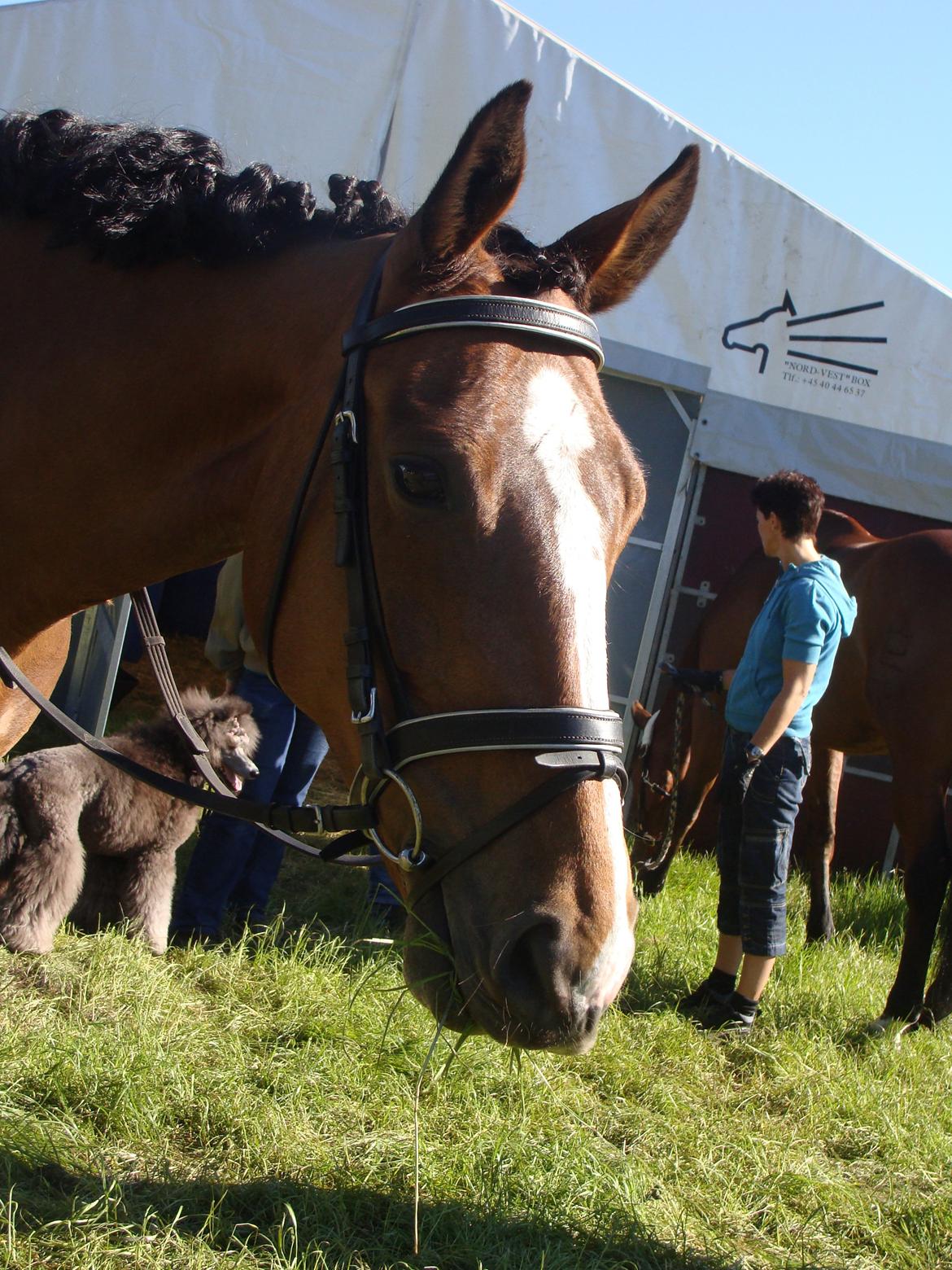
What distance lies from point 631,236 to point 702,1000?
3.59 meters

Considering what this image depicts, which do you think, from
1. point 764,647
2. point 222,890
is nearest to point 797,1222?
point 764,647

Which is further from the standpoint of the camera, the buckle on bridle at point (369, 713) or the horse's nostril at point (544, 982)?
the buckle on bridle at point (369, 713)

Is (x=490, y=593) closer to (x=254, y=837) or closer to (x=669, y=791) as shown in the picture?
(x=254, y=837)

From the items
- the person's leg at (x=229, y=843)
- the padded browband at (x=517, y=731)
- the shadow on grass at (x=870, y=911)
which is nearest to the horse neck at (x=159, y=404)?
the padded browband at (x=517, y=731)

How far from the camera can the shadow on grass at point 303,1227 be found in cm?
237

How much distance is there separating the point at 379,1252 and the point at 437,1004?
50.2 inches

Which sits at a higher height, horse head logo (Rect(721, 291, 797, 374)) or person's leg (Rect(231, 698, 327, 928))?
horse head logo (Rect(721, 291, 797, 374))

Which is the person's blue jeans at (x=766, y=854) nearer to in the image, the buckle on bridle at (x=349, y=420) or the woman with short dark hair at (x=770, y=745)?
the woman with short dark hair at (x=770, y=745)

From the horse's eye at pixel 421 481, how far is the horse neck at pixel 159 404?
39cm

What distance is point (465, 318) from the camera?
6.14 ft

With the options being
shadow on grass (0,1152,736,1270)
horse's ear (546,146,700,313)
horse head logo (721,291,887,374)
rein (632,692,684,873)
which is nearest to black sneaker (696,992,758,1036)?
shadow on grass (0,1152,736,1270)

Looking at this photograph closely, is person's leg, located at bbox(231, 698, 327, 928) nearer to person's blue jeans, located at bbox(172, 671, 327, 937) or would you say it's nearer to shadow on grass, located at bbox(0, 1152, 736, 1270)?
person's blue jeans, located at bbox(172, 671, 327, 937)

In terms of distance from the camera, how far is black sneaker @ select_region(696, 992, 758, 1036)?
436cm

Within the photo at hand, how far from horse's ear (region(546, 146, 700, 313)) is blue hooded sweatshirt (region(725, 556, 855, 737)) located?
7.94 ft
